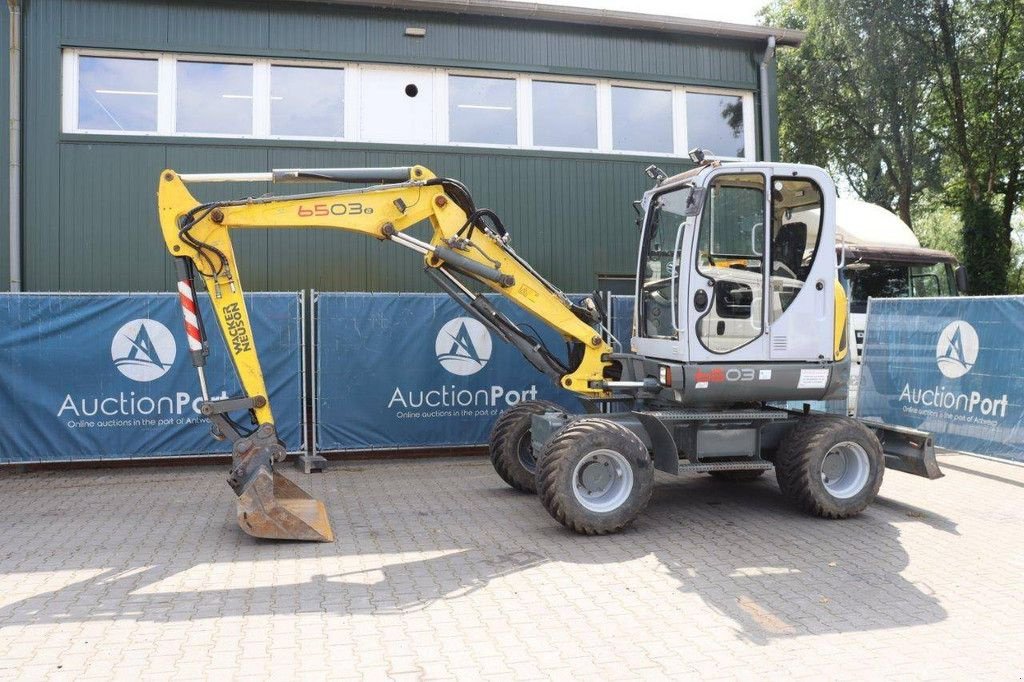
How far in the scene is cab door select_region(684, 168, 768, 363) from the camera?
7242 millimetres

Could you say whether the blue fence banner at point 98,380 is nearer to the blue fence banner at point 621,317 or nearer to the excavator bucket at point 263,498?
the excavator bucket at point 263,498

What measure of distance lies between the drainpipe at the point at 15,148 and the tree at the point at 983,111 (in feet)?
69.9

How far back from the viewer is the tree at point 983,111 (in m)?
21.8

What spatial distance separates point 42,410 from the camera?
379 inches

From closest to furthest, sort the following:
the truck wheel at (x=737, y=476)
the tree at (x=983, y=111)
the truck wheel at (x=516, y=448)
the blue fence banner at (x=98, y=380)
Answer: the truck wheel at (x=516, y=448), the truck wheel at (x=737, y=476), the blue fence banner at (x=98, y=380), the tree at (x=983, y=111)

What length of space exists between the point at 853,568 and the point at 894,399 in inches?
221

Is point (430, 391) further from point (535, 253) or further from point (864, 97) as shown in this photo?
point (864, 97)

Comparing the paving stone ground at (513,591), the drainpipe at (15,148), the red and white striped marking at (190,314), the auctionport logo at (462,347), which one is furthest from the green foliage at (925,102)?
the drainpipe at (15,148)

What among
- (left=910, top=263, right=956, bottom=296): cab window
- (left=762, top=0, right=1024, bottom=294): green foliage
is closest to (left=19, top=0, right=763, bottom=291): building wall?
(left=910, top=263, right=956, bottom=296): cab window

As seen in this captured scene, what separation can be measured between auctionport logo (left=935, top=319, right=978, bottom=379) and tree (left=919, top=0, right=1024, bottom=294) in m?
13.3

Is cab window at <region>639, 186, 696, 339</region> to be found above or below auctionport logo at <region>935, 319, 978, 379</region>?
above

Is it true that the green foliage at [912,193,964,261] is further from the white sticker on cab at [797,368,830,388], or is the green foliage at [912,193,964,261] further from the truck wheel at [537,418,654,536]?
the truck wheel at [537,418,654,536]

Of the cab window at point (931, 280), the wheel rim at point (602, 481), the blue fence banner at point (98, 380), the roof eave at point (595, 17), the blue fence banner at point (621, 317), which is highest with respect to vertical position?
the roof eave at point (595, 17)

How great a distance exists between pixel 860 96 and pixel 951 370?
18467 mm
